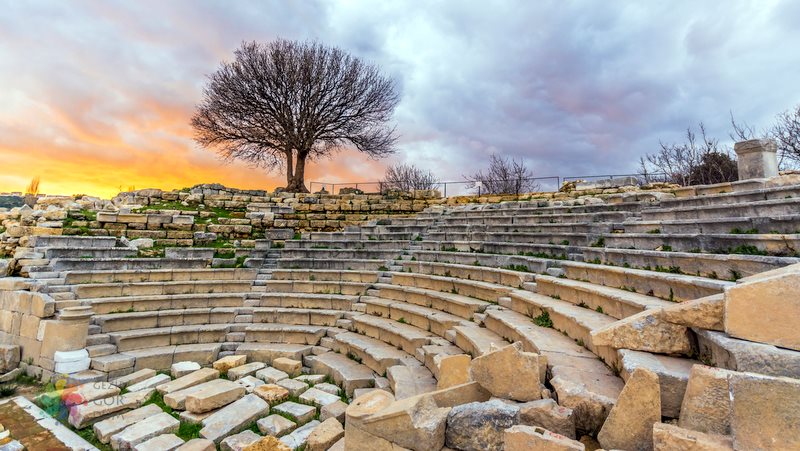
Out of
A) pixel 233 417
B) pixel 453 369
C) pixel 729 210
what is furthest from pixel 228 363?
pixel 729 210

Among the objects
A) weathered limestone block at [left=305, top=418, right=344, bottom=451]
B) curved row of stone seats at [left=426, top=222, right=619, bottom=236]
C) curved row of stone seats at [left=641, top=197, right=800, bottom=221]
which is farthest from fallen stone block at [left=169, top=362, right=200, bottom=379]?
curved row of stone seats at [left=641, top=197, right=800, bottom=221]

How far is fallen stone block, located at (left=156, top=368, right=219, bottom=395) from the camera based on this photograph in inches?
219

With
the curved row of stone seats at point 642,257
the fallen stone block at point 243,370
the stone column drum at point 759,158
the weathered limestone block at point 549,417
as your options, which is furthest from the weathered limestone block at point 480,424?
the stone column drum at point 759,158

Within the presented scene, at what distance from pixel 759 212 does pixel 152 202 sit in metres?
18.0

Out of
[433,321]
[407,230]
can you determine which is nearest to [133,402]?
[433,321]

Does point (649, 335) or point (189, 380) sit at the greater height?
point (649, 335)

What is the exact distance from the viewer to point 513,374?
9.59 feet

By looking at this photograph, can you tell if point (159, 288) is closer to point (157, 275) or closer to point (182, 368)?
point (157, 275)

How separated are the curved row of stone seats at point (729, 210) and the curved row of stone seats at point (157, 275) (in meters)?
10.0

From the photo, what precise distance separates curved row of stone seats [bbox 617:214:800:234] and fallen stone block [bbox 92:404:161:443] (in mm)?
8904

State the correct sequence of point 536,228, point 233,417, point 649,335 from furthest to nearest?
point 536,228 → point 233,417 → point 649,335

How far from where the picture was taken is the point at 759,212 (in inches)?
228

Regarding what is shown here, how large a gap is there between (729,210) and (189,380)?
380 inches

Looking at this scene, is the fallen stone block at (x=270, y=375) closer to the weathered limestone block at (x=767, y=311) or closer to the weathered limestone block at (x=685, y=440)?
the weathered limestone block at (x=685, y=440)
